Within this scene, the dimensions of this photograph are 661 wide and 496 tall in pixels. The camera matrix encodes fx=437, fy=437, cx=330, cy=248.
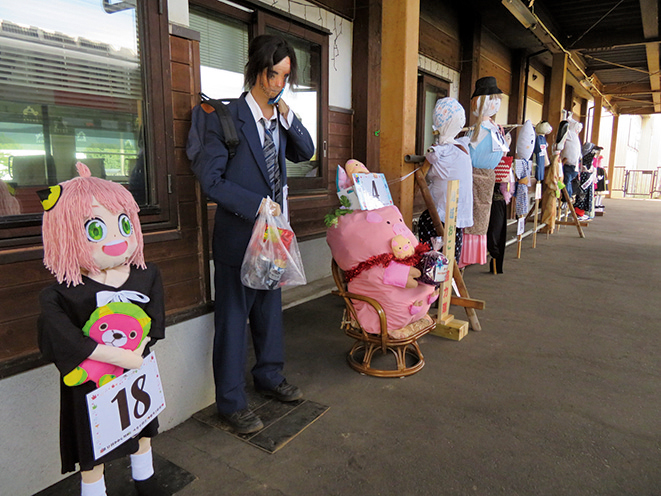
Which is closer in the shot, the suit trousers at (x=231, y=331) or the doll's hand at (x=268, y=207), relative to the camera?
the doll's hand at (x=268, y=207)

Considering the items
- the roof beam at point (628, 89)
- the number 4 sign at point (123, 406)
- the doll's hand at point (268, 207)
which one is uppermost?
the roof beam at point (628, 89)

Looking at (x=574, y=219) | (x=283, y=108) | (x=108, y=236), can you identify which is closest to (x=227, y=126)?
(x=283, y=108)

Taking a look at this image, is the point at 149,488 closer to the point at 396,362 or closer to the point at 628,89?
the point at 396,362

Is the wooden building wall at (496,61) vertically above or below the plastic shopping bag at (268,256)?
above

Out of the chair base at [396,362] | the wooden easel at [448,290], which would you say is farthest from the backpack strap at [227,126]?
the wooden easel at [448,290]

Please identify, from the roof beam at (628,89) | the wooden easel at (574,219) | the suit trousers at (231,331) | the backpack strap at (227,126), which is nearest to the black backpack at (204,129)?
the backpack strap at (227,126)

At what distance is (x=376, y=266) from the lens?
2439 mm

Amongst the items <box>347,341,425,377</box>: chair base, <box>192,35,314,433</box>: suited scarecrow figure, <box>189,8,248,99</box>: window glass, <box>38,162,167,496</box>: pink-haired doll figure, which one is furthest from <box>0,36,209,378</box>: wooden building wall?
<box>189,8,248,99</box>: window glass

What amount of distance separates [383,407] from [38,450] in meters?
1.50

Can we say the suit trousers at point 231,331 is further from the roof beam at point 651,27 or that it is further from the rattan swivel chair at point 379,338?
the roof beam at point 651,27

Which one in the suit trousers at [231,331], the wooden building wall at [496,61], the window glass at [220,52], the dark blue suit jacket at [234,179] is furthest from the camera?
the wooden building wall at [496,61]

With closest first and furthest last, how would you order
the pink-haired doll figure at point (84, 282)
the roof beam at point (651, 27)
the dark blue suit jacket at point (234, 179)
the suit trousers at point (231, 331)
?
the pink-haired doll figure at point (84, 282) < the dark blue suit jacket at point (234, 179) < the suit trousers at point (231, 331) < the roof beam at point (651, 27)

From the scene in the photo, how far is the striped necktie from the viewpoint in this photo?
6.59 feet

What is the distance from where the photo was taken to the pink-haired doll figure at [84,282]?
1.30 metres
